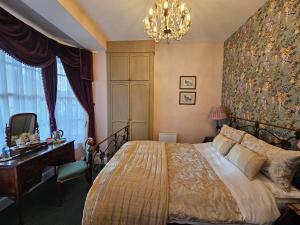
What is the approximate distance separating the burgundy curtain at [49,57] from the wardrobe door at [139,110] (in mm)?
929

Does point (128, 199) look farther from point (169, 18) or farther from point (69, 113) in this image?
point (69, 113)

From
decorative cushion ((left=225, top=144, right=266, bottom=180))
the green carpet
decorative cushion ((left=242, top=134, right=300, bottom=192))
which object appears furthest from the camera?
the green carpet

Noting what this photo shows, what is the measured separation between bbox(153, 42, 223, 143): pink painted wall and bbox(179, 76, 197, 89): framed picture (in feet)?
0.23

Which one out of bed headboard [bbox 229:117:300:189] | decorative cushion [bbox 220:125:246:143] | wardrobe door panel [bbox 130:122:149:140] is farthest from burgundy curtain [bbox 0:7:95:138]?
bed headboard [bbox 229:117:300:189]

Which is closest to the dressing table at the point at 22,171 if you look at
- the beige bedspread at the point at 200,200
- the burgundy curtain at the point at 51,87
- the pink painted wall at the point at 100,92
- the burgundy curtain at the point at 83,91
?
the burgundy curtain at the point at 51,87

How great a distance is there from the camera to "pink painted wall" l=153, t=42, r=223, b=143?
3473mm

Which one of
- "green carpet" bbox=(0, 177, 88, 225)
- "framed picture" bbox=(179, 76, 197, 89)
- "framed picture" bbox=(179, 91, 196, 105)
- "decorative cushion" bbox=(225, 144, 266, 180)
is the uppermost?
"framed picture" bbox=(179, 76, 197, 89)

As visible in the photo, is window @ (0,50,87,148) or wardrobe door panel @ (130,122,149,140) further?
wardrobe door panel @ (130,122,149,140)

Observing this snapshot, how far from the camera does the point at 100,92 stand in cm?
369

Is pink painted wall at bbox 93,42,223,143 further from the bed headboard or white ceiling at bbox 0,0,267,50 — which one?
the bed headboard

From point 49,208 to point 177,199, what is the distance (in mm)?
1848

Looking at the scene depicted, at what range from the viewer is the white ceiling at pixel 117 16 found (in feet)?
6.63

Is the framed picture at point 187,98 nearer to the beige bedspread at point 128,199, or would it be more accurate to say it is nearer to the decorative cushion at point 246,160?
the decorative cushion at point 246,160

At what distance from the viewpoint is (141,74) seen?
350cm
